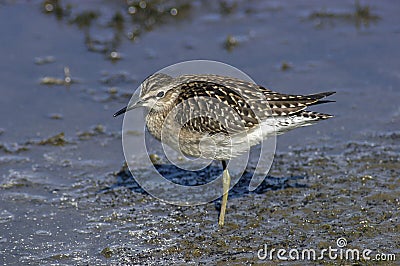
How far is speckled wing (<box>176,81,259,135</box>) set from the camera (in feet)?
25.1

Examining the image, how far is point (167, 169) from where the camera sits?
350 inches

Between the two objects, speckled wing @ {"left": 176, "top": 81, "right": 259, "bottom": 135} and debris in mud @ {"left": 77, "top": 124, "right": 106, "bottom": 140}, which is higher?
speckled wing @ {"left": 176, "top": 81, "right": 259, "bottom": 135}

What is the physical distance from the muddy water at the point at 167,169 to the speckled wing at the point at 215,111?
0.99 metres

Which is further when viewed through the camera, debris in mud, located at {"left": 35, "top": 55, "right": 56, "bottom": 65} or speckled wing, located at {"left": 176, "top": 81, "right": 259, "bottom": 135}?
debris in mud, located at {"left": 35, "top": 55, "right": 56, "bottom": 65}

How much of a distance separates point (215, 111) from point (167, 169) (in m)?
1.51

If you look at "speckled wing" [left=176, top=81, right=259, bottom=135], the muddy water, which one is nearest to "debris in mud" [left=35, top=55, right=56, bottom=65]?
the muddy water

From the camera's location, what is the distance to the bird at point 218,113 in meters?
7.67

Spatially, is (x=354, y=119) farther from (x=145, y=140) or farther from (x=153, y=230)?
(x=153, y=230)

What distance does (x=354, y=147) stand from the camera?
9055 mm

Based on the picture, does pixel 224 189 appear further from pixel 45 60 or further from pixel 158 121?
pixel 45 60

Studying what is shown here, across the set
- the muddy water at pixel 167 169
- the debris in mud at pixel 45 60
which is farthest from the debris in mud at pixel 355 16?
the debris in mud at pixel 45 60

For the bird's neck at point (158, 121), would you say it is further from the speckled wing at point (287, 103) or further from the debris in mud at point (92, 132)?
the debris in mud at point (92, 132)

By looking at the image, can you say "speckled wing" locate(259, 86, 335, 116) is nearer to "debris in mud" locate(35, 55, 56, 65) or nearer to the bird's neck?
the bird's neck

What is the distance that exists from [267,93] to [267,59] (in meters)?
3.32
